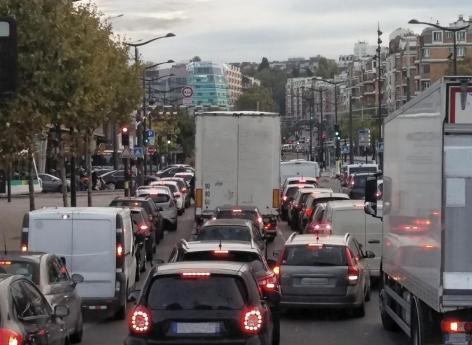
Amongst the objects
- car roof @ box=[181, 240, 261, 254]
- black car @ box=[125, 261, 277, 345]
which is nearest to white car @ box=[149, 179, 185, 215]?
car roof @ box=[181, 240, 261, 254]

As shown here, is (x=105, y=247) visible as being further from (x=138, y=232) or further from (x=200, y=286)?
(x=138, y=232)

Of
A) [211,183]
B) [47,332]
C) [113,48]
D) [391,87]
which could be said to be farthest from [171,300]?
[391,87]

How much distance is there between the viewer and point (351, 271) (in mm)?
19031

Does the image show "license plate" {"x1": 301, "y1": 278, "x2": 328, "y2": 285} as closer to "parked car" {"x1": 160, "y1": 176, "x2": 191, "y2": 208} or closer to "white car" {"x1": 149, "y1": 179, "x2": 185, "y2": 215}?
"white car" {"x1": 149, "y1": 179, "x2": 185, "y2": 215}

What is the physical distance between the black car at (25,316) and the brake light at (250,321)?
1970 millimetres

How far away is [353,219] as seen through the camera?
81.7 ft

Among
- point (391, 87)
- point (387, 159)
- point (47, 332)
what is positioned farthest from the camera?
point (391, 87)

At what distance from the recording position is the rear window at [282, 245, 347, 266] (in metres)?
19.2

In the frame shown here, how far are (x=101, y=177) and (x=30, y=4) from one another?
5577 centimetres

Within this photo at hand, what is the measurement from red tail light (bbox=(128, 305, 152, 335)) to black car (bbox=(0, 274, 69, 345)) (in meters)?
0.84

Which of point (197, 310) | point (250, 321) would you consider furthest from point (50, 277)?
point (250, 321)

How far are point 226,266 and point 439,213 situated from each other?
244 cm

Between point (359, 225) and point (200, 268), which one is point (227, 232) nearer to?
point (359, 225)

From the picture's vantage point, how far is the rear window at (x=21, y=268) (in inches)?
566
